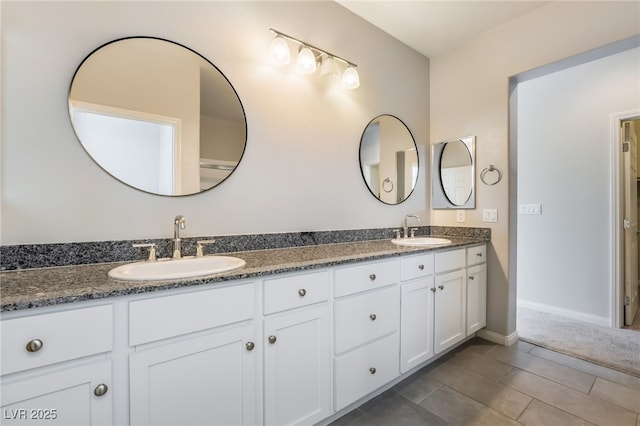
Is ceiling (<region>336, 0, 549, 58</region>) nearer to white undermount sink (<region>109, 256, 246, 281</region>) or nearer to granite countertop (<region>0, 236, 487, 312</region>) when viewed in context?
granite countertop (<region>0, 236, 487, 312</region>)

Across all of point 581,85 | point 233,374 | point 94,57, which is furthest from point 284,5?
point 581,85

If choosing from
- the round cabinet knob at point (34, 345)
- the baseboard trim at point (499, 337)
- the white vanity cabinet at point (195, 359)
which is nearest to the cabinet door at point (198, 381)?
the white vanity cabinet at point (195, 359)

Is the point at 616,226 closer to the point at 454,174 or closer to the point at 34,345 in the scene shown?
the point at 454,174

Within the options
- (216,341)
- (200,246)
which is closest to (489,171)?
(200,246)

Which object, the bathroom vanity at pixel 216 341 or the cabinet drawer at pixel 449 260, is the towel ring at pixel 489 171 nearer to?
the cabinet drawer at pixel 449 260

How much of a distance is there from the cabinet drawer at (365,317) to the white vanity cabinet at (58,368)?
3.11 ft

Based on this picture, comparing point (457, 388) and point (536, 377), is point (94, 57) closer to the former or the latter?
point (457, 388)

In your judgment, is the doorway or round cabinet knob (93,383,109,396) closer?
round cabinet knob (93,383,109,396)

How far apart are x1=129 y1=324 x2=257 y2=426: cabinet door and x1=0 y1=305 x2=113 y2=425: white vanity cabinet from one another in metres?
0.09

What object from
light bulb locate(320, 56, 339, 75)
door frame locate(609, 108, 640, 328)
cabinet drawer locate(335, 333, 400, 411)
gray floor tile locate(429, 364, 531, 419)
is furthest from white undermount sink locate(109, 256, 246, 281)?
door frame locate(609, 108, 640, 328)

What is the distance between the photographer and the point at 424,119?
9.37ft

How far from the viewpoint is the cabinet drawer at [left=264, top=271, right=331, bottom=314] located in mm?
1218

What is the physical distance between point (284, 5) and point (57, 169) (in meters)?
1.62

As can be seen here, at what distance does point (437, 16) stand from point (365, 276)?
214cm
